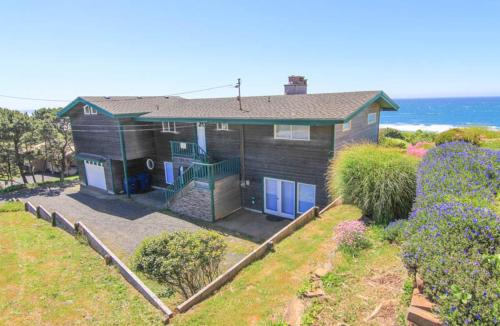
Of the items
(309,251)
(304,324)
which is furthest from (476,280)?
(309,251)

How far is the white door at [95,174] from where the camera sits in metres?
19.9

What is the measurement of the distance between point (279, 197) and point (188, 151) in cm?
646

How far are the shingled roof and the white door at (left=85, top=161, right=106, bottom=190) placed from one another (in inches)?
179

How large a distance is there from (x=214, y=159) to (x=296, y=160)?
5.17 m

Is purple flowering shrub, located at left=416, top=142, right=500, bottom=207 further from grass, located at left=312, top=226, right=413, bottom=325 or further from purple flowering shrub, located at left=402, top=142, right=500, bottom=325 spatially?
grass, located at left=312, top=226, right=413, bottom=325

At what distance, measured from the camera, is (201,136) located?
16578 mm

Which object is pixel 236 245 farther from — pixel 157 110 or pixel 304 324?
Answer: pixel 157 110

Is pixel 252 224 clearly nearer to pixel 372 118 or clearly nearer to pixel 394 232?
pixel 394 232

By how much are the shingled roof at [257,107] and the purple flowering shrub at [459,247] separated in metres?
6.13

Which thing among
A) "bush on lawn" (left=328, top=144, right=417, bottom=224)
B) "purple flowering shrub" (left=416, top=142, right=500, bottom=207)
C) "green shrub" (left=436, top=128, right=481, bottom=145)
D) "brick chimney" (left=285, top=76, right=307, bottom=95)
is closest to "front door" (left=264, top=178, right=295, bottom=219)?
"bush on lawn" (left=328, top=144, right=417, bottom=224)

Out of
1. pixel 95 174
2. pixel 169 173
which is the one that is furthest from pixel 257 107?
pixel 95 174

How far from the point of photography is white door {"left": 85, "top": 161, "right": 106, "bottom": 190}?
1988cm

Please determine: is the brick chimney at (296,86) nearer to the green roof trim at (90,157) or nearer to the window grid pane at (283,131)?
the window grid pane at (283,131)

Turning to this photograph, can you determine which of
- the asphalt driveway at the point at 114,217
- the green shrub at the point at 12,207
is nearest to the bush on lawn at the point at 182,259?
the asphalt driveway at the point at 114,217
